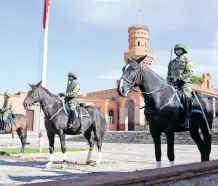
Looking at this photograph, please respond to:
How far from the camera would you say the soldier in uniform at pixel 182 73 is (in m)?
6.12

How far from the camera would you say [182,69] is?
21.0 ft


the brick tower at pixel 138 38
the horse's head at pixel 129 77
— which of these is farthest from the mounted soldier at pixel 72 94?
the brick tower at pixel 138 38

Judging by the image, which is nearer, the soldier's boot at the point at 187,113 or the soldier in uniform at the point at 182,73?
the soldier's boot at the point at 187,113

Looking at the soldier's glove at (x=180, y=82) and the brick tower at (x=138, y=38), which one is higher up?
the brick tower at (x=138, y=38)

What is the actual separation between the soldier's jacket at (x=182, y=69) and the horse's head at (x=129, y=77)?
→ 105cm

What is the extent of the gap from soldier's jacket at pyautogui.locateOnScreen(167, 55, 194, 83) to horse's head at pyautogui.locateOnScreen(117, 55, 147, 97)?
3.44 feet

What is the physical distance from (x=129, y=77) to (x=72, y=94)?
4022 mm

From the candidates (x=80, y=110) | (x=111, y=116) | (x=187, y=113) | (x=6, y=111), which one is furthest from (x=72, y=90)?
(x=111, y=116)

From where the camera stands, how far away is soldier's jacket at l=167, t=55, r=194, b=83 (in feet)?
20.8

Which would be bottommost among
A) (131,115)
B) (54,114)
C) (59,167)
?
(59,167)

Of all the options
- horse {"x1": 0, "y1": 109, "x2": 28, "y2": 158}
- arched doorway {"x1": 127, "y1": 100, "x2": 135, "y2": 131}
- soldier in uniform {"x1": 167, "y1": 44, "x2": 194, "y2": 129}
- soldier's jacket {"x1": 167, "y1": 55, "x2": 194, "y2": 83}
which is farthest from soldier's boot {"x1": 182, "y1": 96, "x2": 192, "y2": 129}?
arched doorway {"x1": 127, "y1": 100, "x2": 135, "y2": 131}

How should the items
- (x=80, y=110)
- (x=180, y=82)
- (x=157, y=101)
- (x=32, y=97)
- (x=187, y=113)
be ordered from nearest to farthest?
(x=157, y=101)
(x=187, y=113)
(x=180, y=82)
(x=32, y=97)
(x=80, y=110)

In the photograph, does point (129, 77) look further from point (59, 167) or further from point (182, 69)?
point (59, 167)

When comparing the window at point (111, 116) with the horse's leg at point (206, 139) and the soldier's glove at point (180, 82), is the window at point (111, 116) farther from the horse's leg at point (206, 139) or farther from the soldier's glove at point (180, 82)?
the soldier's glove at point (180, 82)
